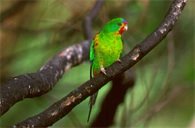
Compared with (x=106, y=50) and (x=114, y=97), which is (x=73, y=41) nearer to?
(x=114, y=97)

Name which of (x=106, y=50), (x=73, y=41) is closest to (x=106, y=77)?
(x=106, y=50)

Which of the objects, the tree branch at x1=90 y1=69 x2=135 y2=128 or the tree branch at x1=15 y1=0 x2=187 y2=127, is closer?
the tree branch at x1=15 y1=0 x2=187 y2=127

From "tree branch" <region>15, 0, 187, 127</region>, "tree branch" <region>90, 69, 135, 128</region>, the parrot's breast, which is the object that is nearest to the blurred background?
"tree branch" <region>90, 69, 135, 128</region>

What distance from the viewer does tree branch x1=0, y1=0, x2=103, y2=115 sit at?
195 centimetres

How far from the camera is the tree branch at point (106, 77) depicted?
1835 mm

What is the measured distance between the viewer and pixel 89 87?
1.88 m

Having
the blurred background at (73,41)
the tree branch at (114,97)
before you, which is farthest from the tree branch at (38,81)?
the blurred background at (73,41)

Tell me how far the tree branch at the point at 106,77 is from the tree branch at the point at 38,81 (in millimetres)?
169

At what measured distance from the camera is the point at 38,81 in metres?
2.18

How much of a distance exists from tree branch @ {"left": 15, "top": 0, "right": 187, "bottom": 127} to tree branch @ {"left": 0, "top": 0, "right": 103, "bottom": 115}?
17 centimetres

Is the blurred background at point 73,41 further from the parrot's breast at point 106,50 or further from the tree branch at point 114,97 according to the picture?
the parrot's breast at point 106,50

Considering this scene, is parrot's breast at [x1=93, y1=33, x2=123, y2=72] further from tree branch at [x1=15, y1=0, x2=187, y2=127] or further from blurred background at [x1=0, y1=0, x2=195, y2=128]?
blurred background at [x1=0, y1=0, x2=195, y2=128]

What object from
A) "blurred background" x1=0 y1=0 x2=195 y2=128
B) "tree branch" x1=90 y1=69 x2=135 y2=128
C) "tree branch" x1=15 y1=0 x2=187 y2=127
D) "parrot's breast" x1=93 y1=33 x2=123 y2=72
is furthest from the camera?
"blurred background" x1=0 y1=0 x2=195 y2=128

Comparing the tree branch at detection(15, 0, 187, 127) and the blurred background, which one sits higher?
the tree branch at detection(15, 0, 187, 127)
